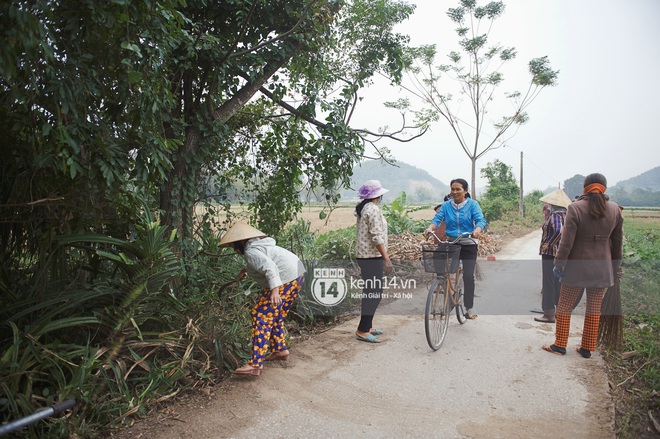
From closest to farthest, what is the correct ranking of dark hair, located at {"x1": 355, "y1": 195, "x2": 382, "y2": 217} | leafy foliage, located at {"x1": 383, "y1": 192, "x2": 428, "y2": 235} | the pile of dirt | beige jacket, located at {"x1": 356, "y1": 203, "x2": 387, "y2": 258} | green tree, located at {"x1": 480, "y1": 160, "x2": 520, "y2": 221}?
beige jacket, located at {"x1": 356, "y1": 203, "x2": 387, "y2": 258}
dark hair, located at {"x1": 355, "y1": 195, "x2": 382, "y2": 217}
the pile of dirt
leafy foliage, located at {"x1": 383, "y1": 192, "x2": 428, "y2": 235}
green tree, located at {"x1": 480, "y1": 160, "x2": 520, "y2": 221}

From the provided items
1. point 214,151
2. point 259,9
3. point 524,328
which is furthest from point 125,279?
point 524,328

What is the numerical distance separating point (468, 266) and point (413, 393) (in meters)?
2.15

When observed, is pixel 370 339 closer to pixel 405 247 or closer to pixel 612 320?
pixel 612 320

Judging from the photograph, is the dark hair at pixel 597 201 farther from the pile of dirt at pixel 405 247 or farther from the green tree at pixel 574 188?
the green tree at pixel 574 188

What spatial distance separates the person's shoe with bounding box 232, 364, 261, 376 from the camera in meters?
4.01

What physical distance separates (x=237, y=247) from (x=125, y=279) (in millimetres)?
956

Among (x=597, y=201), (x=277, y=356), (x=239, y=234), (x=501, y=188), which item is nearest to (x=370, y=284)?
(x=277, y=356)

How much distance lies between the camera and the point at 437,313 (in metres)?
4.97

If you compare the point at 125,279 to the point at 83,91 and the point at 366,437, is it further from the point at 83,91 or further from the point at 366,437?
the point at 366,437

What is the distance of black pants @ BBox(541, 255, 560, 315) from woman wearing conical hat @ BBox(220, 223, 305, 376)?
3.28m

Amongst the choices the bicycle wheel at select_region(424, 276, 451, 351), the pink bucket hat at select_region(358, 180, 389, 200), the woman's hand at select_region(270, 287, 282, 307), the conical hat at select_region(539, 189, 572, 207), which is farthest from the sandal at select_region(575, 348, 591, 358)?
the woman's hand at select_region(270, 287, 282, 307)

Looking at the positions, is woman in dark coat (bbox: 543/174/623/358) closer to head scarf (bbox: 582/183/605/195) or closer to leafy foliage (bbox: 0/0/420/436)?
head scarf (bbox: 582/183/605/195)

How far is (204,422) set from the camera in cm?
343

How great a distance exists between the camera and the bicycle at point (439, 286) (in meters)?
4.79
